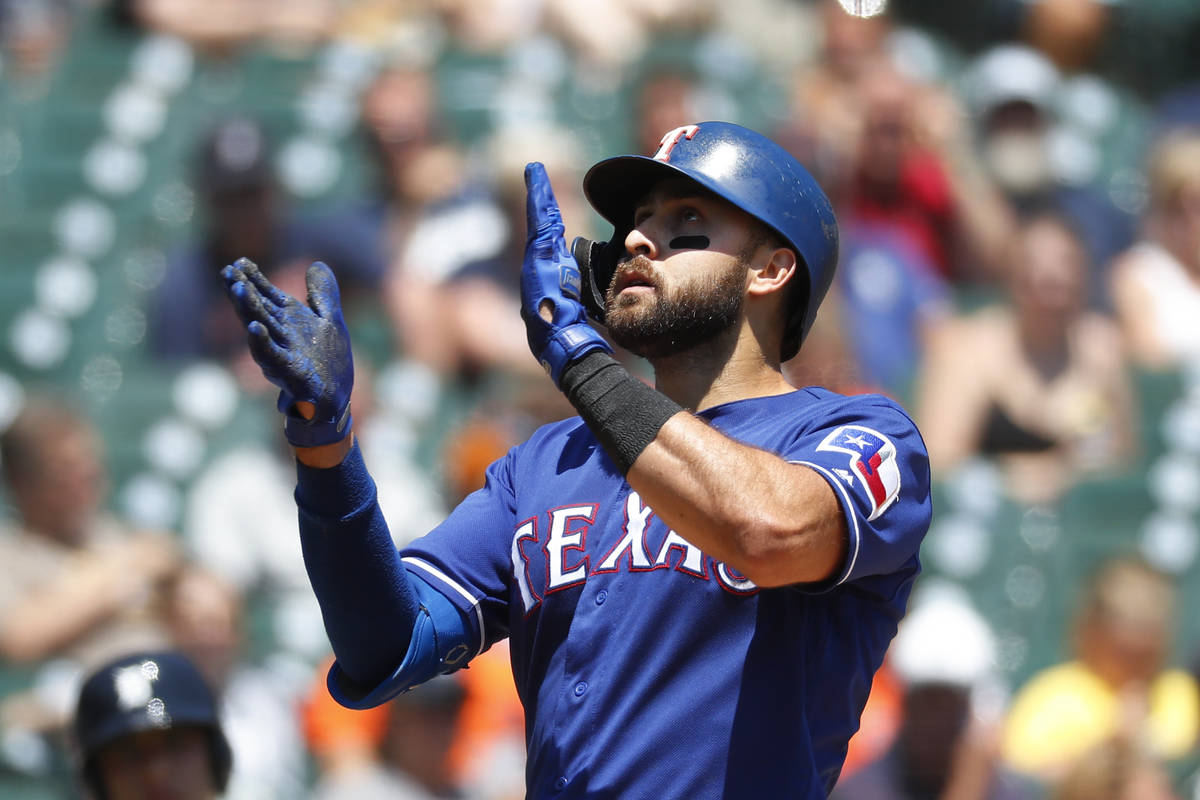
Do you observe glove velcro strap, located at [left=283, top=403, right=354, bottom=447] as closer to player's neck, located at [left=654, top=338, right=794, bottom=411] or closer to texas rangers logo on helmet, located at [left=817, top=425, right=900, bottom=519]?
player's neck, located at [left=654, top=338, right=794, bottom=411]

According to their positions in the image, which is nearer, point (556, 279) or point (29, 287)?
point (556, 279)

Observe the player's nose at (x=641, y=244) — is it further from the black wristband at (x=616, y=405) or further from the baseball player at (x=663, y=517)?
the black wristband at (x=616, y=405)

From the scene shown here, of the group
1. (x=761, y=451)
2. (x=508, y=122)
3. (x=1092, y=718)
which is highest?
(x=761, y=451)

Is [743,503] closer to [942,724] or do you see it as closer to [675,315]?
[675,315]

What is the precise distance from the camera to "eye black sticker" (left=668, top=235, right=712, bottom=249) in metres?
2.62

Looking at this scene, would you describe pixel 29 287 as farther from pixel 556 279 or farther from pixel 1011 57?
pixel 556 279

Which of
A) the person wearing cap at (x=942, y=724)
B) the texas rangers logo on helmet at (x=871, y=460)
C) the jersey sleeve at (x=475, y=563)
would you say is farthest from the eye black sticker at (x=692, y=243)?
the person wearing cap at (x=942, y=724)

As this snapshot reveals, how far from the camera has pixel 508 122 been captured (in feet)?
27.8

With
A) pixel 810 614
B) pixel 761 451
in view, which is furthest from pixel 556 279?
pixel 810 614

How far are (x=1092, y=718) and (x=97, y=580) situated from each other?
3265 millimetres

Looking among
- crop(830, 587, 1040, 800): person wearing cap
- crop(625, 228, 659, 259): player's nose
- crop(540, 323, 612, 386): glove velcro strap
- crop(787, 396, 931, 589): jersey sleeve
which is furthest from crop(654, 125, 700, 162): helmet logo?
crop(830, 587, 1040, 800): person wearing cap

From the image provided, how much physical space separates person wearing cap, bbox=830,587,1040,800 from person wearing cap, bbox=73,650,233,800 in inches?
85.2

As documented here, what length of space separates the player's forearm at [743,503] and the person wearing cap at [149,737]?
1502 millimetres

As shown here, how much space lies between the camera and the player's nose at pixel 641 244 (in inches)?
103
